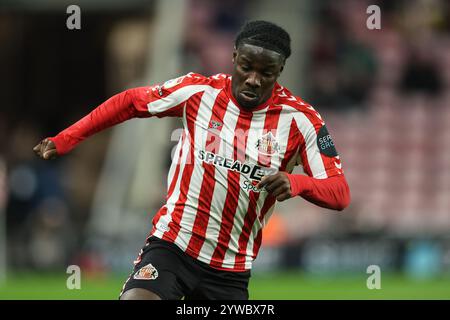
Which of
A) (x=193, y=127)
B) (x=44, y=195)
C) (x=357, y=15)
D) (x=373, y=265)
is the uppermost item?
(x=357, y=15)

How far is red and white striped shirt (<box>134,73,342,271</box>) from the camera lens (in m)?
6.19

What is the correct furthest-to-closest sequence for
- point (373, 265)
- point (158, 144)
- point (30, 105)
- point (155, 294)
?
point (30, 105)
point (158, 144)
point (373, 265)
point (155, 294)

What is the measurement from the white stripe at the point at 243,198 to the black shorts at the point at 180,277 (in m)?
0.11

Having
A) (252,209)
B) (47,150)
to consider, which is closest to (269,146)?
(252,209)

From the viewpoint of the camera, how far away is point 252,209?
6258mm

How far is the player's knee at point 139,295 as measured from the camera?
575cm

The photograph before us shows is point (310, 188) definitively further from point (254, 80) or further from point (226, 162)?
point (254, 80)

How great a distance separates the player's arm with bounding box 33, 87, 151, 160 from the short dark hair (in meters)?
0.73

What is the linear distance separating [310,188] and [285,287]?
7.34m

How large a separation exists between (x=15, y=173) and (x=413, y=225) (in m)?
6.35

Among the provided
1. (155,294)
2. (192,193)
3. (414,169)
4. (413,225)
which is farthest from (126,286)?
(414,169)

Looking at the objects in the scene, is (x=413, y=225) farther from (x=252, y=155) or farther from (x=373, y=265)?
(x=252, y=155)

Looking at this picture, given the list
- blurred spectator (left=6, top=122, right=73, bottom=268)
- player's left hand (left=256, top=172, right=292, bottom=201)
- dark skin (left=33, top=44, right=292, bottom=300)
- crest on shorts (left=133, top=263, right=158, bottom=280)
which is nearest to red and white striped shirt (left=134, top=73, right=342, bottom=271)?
dark skin (left=33, top=44, right=292, bottom=300)

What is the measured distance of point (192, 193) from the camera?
624 centimetres
